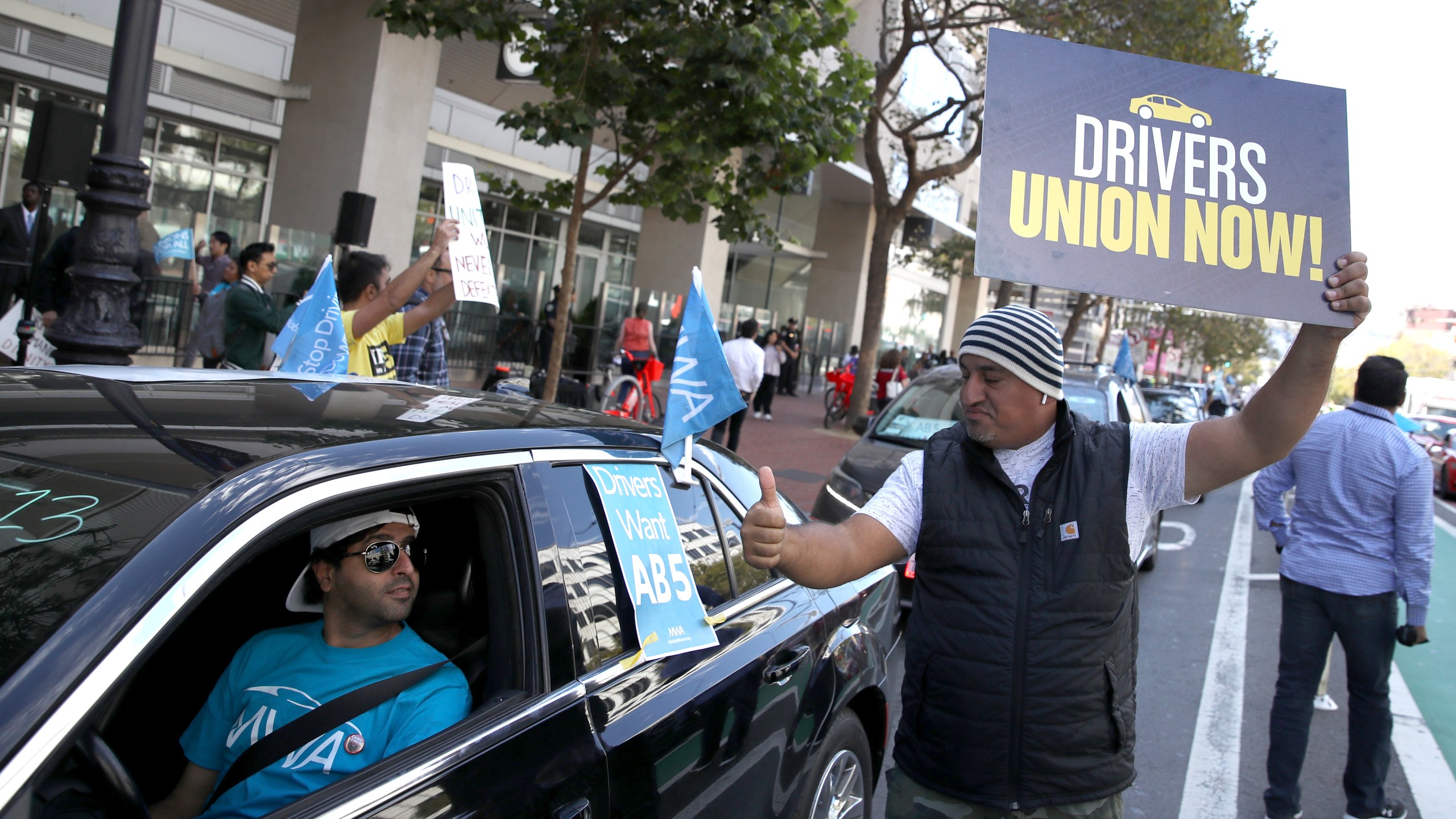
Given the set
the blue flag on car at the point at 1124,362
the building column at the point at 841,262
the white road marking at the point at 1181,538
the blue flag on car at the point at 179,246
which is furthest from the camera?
the building column at the point at 841,262

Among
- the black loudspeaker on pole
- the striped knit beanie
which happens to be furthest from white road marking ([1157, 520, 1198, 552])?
the striped knit beanie

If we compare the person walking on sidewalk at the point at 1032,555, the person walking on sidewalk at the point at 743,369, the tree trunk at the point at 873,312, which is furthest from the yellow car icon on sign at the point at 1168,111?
the tree trunk at the point at 873,312

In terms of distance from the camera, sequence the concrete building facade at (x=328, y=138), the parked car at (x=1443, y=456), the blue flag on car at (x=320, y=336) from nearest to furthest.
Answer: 1. the blue flag on car at (x=320, y=336)
2. the concrete building facade at (x=328, y=138)
3. the parked car at (x=1443, y=456)

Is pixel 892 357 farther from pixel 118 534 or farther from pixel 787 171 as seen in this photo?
pixel 118 534

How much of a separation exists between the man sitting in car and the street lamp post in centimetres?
366

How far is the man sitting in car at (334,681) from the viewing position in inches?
81.4

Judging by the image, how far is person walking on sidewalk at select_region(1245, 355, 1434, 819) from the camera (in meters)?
4.35

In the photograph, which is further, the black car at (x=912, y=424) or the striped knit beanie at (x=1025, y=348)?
the black car at (x=912, y=424)

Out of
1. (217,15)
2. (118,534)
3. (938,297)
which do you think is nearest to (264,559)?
(118,534)

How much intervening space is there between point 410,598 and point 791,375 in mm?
26098

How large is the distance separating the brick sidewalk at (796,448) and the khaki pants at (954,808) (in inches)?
298

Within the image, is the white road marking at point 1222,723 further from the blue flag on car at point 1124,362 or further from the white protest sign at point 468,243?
the blue flag on car at point 1124,362

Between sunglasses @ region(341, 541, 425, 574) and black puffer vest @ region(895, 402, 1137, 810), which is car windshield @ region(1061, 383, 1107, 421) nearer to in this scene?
black puffer vest @ region(895, 402, 1137, 810)

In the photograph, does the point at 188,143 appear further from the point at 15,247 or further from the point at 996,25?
the point at 996,25
